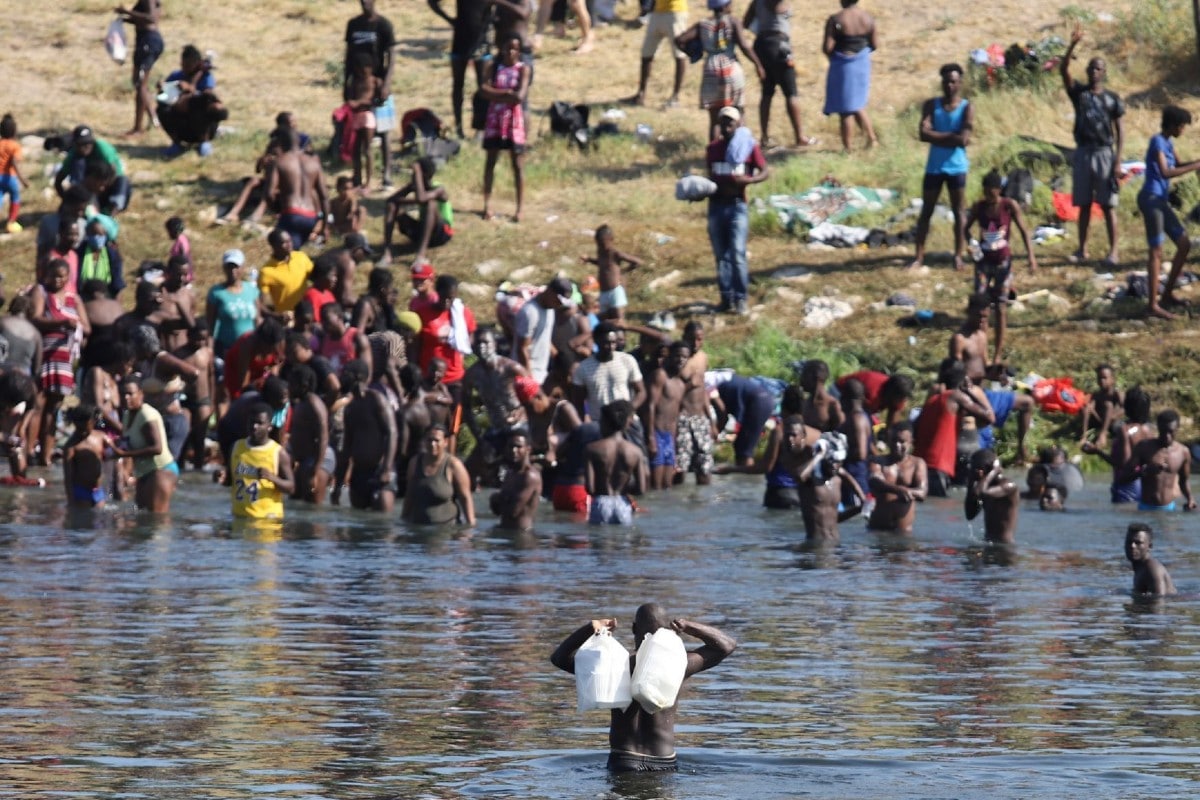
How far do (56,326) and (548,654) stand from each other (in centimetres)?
748

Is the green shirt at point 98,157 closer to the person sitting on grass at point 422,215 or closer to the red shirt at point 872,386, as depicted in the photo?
the person sitting on grass at point 422,215

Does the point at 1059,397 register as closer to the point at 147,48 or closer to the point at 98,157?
the point at 98,157

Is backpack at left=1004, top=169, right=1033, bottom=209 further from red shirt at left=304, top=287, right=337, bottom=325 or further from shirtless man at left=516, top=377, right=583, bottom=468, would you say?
red shirt at left=304, top=287, right=337, bottom=325

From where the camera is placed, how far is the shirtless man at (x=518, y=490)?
1734 cm

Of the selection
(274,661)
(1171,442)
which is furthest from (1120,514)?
(274,661)

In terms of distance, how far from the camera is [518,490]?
17547 mm

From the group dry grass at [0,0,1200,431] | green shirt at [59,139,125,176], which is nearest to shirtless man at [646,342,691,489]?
dry grass at [0,0,1200,431]

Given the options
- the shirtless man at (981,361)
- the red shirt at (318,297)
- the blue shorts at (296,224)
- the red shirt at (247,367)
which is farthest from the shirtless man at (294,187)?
the shirtless man at (981,361)

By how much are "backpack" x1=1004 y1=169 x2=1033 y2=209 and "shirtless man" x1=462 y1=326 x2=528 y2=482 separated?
7.64m

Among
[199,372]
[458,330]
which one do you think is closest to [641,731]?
[199,372]

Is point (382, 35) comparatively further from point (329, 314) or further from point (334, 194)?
point (329, 314)

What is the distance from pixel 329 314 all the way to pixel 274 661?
7027 millimetres

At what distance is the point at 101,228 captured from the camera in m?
20.9

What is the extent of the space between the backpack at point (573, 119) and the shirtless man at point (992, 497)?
11183 mm
